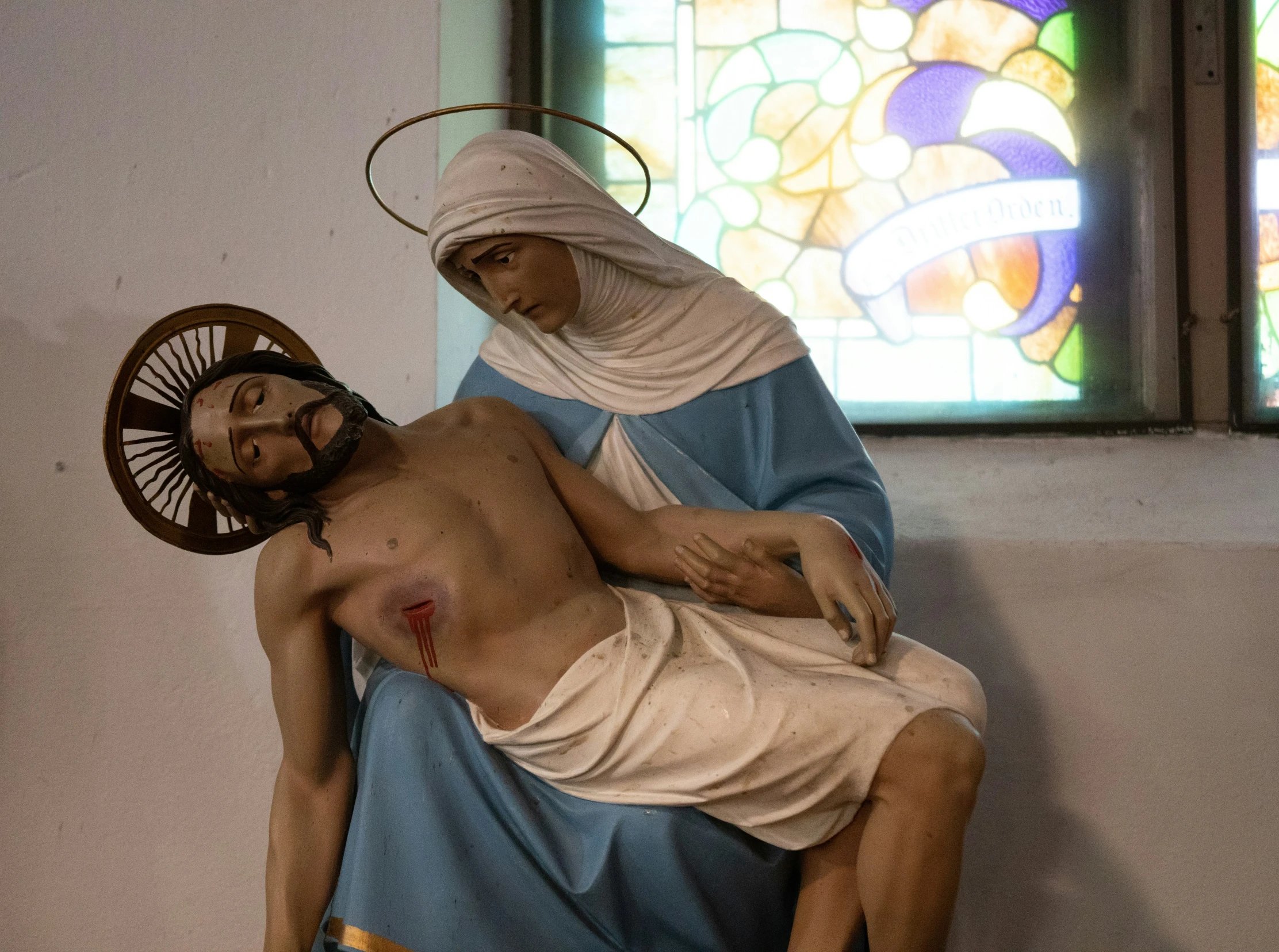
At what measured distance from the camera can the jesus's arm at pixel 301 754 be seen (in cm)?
166

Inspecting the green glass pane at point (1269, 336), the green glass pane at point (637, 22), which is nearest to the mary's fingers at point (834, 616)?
the green glass pane at point (1269, 336)

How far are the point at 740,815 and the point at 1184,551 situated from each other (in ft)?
3.93

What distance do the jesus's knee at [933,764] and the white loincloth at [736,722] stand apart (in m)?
0.02

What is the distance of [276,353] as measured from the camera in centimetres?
173

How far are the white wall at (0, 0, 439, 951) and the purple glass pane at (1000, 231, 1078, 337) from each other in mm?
1442

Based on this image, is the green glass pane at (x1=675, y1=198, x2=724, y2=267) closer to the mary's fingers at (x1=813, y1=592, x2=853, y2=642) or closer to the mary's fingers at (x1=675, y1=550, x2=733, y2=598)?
the mary's fingers at (x1=675, y1=550, x2=733, y2=598)

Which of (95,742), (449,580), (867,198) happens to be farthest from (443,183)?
(867,198)

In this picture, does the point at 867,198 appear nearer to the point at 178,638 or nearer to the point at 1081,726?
the point at 1081,726

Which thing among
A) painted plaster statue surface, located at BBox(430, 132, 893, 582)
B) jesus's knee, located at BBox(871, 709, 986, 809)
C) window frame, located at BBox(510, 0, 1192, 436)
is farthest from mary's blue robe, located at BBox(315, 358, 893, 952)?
window frame, located at BBox(510, 0, 1192, 436)

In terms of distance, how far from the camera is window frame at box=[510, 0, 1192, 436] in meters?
2.96

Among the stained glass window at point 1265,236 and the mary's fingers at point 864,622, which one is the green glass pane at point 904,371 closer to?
the stained glass window at point 1265,236

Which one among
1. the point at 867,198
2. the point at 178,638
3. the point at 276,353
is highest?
the point at 867,198

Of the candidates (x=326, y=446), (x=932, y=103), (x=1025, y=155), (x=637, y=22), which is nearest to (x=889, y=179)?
(x=932, y=103)

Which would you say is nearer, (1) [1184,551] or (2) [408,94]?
(1) [1184,551]
